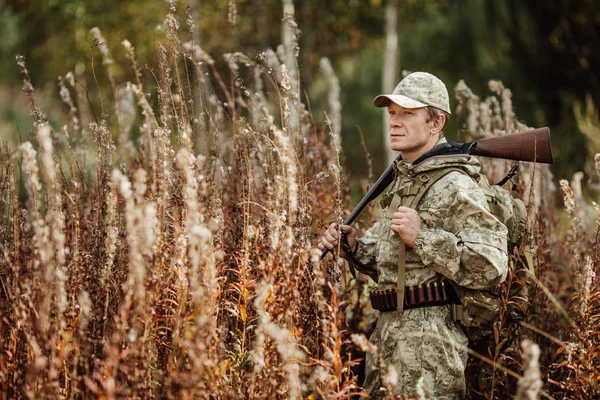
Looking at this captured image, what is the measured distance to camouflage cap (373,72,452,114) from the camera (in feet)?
9.40

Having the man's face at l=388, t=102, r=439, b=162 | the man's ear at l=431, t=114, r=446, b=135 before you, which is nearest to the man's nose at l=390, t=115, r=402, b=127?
the man's face at l=388, t=102, r=439, b=162

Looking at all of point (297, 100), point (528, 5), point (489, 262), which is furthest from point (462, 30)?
point (489, 262)

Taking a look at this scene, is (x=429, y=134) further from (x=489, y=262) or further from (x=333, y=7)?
(x=333, y=7)

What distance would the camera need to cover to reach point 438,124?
9.76ft

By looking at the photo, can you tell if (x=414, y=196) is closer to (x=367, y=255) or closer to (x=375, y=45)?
(x=367, y=255)

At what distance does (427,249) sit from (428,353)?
49cm

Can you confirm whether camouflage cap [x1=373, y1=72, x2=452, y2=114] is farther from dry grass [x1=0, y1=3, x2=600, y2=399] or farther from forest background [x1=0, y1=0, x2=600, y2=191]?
forest background [x1=0, y1=0, x2=600, y2=191]

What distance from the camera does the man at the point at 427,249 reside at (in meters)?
2.67

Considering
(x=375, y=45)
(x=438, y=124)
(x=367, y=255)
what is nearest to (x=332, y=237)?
(x=367, y=255)

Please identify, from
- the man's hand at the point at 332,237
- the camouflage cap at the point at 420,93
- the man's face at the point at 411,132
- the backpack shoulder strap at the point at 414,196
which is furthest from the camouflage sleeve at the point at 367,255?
the camouflage cap at the point at 420,93

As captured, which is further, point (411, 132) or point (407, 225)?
point (411, 132)

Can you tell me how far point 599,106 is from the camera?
982 cm

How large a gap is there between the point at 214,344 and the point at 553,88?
9546 mm

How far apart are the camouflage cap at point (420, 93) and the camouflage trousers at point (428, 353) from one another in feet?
3.18
